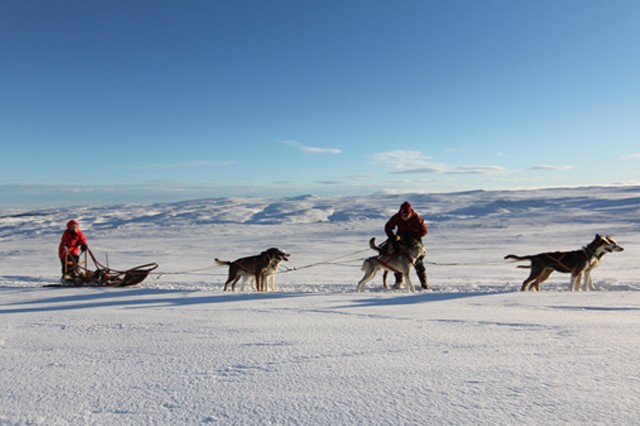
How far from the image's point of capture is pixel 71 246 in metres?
8.21

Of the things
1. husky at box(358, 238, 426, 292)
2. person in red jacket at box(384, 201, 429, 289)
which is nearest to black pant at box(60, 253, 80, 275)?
husky at box(358, 238, 426, 292)

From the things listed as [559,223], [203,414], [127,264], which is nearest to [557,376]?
[203,414]

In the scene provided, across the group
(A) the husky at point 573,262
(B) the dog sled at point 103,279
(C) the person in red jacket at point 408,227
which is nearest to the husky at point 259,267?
(B) the dog sled at point 103,279

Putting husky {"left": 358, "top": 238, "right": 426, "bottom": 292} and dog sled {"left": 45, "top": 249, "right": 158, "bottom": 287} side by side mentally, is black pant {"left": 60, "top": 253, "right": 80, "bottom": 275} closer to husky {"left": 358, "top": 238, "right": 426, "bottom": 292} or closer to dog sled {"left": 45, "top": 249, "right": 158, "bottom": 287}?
dog sled {"left": 45, "top": 249, "right": 158, "bottom": 287}

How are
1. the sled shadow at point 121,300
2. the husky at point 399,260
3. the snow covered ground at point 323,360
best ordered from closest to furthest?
the snow covered ground at point 323,360
the sled shadow at point 121,300
the husky at point 399,260

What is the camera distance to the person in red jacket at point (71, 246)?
26.2 feet

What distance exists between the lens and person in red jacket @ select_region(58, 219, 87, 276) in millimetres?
7996

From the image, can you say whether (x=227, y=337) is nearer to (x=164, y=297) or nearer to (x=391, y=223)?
(x=164, y=297)

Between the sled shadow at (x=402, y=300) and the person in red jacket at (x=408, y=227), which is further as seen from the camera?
the person in red jacket at (x=408, y=227)

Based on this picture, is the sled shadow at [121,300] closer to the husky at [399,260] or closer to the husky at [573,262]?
the husky at [399,260]

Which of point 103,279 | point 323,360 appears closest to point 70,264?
point 103,279

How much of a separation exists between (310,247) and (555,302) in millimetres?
14015

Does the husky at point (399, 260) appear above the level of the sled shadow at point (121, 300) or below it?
above

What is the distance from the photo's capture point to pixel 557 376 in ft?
6.56
